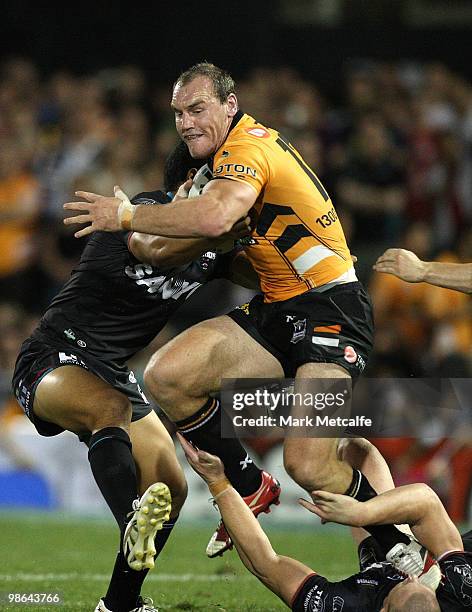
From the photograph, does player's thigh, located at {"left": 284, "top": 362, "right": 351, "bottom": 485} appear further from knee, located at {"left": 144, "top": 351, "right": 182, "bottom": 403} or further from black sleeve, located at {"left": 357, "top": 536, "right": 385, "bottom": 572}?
knee, located at {"left": 144, "top": 351, "right": 182, "bottom": 403}

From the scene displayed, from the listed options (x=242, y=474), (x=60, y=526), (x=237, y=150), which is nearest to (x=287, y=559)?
(x=242, y=474)

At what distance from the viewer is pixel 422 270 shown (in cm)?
651

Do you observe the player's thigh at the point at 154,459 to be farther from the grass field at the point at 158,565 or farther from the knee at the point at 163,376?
the grass field at the point at 158,565

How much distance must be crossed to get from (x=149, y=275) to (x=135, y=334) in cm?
43

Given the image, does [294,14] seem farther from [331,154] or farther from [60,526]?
[60,526]

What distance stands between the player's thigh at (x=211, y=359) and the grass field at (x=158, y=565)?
140cm

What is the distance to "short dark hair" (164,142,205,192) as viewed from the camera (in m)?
7.24

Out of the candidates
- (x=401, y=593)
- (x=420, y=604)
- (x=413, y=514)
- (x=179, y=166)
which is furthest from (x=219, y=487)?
(x=179, y=166)

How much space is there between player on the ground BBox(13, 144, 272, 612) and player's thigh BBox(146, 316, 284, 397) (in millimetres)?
388

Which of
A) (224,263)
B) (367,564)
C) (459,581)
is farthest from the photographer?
(224,263)

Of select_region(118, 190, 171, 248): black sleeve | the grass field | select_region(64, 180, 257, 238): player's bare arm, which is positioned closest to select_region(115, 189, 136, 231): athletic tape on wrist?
select_region(64, 180, 257, 238): player's bare arm

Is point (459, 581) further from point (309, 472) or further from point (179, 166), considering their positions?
point (179, 166)

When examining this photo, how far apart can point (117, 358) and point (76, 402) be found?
0.62m

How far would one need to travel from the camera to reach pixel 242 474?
6922 mm
